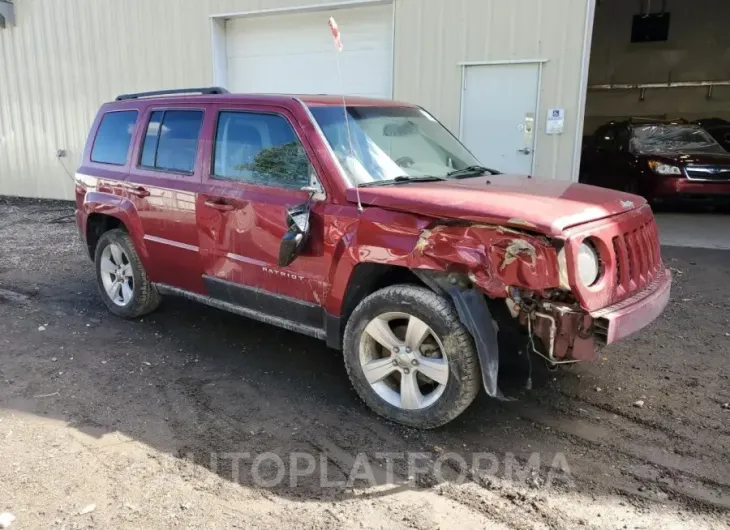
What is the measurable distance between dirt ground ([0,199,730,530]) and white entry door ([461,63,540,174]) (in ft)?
12.5

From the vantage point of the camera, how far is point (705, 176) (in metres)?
9.78

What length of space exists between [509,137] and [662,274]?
4900mm

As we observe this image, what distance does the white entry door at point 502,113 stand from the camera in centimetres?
813

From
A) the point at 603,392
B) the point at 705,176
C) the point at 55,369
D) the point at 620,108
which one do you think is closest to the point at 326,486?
the point at 603,392

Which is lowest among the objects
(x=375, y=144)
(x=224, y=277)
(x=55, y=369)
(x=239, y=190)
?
(x=55, y=369)

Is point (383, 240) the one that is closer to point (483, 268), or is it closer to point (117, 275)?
point (483, 268)

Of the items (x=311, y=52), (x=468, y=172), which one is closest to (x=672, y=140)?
(x=311, y=52)

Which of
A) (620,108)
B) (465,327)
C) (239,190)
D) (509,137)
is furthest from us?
(620,108)

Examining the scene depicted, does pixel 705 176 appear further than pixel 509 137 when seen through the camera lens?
Yes

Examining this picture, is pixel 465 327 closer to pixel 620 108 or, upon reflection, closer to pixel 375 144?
pixel 375 144

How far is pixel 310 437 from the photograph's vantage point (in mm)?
3400

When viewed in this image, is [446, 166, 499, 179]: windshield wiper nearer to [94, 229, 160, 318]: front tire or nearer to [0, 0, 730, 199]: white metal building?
[94, 229, 160, 318]: front tire

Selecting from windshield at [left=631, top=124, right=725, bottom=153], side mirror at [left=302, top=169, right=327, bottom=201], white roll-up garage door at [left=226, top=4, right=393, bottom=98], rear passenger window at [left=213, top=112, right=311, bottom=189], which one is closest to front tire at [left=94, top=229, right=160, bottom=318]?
rear passenger window at [left=213, top=112, right=311, bottom=189]

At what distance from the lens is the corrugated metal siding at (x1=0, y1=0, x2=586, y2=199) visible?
26.0 ft
